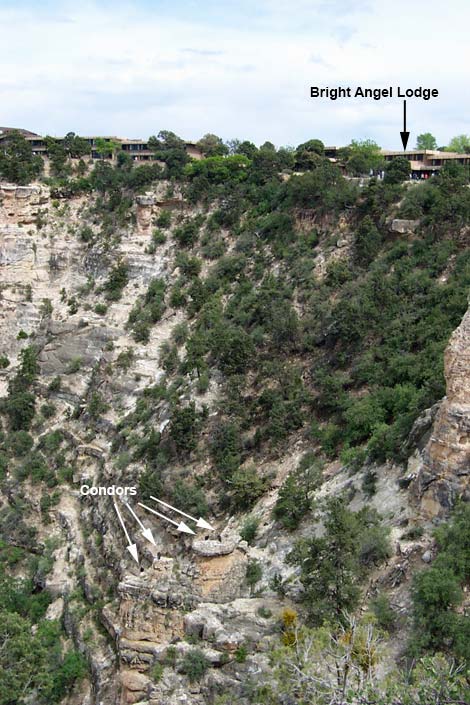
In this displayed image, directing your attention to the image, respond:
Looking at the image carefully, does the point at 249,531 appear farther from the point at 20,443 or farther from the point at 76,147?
the point at 76,147

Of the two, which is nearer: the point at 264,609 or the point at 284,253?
the point at 264,609

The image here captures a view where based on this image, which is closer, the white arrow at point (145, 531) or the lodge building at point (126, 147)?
the white arrow at point (145, 531)

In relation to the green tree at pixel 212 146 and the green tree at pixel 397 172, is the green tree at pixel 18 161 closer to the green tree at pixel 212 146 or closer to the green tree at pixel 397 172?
the green tree at pixel 212 146

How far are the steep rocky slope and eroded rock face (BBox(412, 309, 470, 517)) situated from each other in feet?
0.12

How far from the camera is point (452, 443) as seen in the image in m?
20.6

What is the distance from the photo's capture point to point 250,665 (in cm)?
1916

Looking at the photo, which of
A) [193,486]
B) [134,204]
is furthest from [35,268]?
[193,486]

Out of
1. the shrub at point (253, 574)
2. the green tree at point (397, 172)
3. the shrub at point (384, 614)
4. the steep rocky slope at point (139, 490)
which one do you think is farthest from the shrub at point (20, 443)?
the shrub at point (384, 614)

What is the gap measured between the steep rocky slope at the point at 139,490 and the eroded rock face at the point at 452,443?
37mm

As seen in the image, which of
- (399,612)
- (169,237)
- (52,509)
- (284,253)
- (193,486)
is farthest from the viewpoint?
(169,237)

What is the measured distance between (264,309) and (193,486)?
11232 millimetres

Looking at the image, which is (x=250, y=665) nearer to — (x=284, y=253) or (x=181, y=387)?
(x=181, y=387)

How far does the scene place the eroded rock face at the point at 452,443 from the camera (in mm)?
20484

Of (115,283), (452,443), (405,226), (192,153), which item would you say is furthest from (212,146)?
(452,443)
